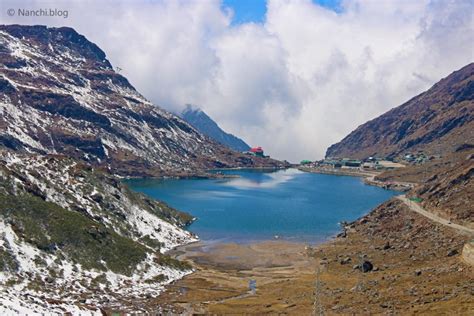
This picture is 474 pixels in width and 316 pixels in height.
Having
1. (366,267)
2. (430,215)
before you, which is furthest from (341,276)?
(430,215)

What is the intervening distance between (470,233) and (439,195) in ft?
144

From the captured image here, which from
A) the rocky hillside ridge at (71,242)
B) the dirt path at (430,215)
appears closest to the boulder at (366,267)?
the dirt path at (430,215)

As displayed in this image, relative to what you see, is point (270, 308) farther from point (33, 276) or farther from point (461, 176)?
point (461, 176)

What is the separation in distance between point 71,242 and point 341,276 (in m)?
54.4

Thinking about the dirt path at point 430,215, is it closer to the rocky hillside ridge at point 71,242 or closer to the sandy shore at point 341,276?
the sandy shore at point 341,276

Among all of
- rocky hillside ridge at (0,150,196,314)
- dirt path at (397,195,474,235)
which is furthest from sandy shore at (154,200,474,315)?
rocky hillside ridge at (0,150,196,314)

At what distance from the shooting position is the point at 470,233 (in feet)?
356

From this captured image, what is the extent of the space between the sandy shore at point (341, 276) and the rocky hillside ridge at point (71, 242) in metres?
8.36

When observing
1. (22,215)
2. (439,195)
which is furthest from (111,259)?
(439,195)

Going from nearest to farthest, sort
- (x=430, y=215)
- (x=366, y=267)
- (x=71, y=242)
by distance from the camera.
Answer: (x=71, y=242), (x=366, y=267), (x=430, y=215)

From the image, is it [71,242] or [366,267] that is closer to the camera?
[71,242]

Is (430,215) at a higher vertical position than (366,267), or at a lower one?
higher

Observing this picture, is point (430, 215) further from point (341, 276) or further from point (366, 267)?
point (341, 276)

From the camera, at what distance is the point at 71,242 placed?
99.2 meters
